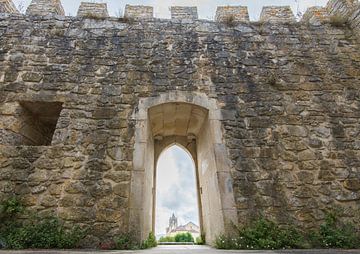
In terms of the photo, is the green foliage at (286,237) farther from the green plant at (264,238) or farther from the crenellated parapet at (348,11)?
the crenellated parapet at (348,11)

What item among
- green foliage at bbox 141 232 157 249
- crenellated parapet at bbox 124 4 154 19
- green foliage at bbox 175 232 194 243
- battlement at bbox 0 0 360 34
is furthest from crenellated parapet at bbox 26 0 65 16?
green foliage at bbox 175 232 194 243

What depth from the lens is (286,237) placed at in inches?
136

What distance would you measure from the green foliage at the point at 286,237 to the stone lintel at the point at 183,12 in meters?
4.71

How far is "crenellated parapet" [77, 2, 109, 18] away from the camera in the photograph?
5.51 meters

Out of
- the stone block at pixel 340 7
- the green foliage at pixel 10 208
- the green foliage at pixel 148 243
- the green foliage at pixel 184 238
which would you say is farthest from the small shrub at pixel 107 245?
the stone block at pixel 340 7

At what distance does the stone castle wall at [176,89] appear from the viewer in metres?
3.75

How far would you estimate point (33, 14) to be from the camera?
536cm

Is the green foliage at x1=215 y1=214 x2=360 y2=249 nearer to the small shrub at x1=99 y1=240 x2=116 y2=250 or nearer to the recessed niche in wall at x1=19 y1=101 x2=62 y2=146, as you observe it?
the small shrub at x1=99 y1=240 x2=116 y2=250

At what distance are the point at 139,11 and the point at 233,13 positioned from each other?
2282 millimetres

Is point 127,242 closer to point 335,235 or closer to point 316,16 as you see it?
point 335,235

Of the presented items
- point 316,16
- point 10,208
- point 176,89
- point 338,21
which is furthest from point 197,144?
point 338,21

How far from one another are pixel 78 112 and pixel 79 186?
1.35m

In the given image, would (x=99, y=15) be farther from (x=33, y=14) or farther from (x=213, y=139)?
(x=213, y=139)

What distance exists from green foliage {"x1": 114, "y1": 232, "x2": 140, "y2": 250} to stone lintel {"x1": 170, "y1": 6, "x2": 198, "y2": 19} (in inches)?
190
